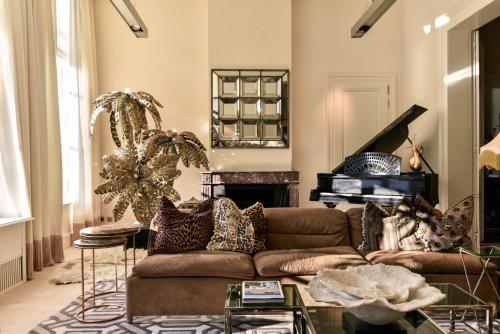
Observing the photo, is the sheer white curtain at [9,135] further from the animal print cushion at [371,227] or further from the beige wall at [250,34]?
the animal print cushion at [371,227]

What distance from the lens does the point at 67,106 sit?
243 inches

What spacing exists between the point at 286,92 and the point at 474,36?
267cm

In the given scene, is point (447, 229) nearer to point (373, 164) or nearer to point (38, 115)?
point (373, 164)

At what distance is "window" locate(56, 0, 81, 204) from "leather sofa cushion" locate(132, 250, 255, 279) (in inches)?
138

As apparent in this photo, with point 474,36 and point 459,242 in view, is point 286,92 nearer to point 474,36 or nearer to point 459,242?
point 474,36

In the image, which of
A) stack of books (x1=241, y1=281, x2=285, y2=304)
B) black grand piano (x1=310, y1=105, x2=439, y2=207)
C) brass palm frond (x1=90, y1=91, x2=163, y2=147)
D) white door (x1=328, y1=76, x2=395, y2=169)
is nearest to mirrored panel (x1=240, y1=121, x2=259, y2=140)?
white door (x1=328, y1=76, x2=395, y2=169)

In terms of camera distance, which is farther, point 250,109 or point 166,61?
point 166,61

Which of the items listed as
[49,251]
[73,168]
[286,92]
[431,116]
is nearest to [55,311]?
[49,251]

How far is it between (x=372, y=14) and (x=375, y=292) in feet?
11.7

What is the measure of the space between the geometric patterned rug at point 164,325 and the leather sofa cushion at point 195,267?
1.15 feet

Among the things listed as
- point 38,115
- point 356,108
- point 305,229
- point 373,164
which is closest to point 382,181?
point 373,164

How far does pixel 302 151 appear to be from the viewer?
728cm

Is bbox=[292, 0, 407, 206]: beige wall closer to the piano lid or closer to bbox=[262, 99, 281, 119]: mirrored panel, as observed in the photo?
bbox=[262, 99, 281, 119]: mirrored panel

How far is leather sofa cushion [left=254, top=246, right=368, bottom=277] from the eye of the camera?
3.15 metres
